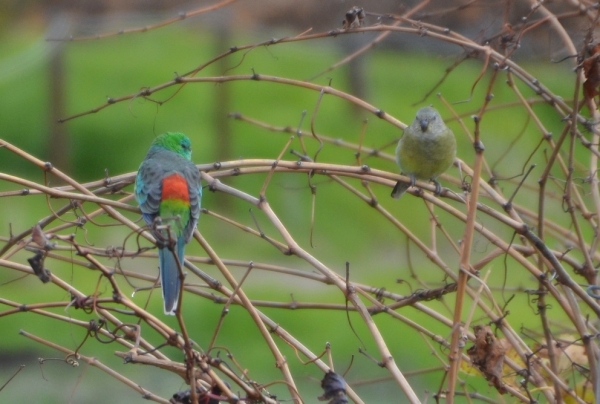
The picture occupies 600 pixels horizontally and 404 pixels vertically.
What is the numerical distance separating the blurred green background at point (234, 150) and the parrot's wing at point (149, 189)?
1.50 metres

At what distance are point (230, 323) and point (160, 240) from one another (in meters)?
8.22

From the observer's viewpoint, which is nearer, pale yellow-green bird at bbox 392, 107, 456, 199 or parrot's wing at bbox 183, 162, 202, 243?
parrot's wing at bbox 183, 162, 202, 243

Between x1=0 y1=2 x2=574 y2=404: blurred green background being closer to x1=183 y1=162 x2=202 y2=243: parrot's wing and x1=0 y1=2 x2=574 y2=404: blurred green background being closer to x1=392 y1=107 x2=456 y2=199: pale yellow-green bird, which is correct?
x1=392 y1=107 x2=456 y2=199: pale yellow-green bird

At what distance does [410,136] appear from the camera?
4.97 metres

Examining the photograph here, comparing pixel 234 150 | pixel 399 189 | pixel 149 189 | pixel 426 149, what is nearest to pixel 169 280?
pixel 149 189

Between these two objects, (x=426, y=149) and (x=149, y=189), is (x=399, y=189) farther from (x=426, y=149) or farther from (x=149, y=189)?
(x=149, y=189)

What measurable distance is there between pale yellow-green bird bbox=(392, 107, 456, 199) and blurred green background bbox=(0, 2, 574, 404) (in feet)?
2.06

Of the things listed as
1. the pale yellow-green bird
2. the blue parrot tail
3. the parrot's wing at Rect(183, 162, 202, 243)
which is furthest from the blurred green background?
the blue parrot tail

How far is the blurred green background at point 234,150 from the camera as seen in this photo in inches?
371

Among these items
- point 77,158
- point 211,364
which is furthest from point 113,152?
point 211,364

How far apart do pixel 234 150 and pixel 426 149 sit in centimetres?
1065

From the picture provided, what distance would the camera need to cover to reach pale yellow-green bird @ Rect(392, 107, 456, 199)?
4.86 meters

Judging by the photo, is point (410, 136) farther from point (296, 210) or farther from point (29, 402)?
point (296, 210)

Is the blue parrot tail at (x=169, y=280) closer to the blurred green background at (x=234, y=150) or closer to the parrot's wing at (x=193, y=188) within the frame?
the parrot's wing at (x=193, y=188)
